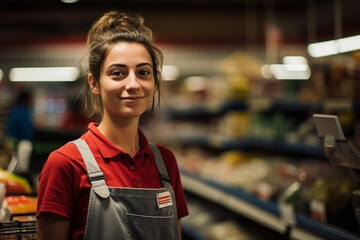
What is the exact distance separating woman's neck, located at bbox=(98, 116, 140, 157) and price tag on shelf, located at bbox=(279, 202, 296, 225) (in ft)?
5.32

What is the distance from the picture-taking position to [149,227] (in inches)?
67.6

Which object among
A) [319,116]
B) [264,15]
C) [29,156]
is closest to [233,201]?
[29,156]

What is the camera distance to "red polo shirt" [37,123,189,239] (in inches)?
62.4

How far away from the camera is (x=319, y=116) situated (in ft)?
6.68

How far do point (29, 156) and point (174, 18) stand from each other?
288 inches

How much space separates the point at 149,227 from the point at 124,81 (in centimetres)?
60

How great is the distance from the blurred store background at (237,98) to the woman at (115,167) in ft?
0.86

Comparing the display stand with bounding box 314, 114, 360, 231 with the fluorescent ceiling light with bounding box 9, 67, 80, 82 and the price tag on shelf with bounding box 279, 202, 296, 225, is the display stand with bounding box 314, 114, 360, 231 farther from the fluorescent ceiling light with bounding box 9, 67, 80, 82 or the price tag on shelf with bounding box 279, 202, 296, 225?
the fluorescent ceiling light with bounding box 9, 67, 80, 82

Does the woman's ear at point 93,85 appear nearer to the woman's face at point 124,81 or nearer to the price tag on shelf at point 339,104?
the woman's face at point 124,81

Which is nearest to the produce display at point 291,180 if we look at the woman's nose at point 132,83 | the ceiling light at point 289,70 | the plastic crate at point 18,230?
the woman's nose at point 132,83

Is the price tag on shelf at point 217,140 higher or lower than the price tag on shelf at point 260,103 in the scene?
lower

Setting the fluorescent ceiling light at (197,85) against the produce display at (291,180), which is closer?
the produce display at (291,180)

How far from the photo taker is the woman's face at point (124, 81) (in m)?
1.75

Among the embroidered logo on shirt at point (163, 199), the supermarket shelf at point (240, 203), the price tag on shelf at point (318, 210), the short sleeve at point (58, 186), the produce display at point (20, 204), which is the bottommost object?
the supermarket shelf at point (240, 203)
